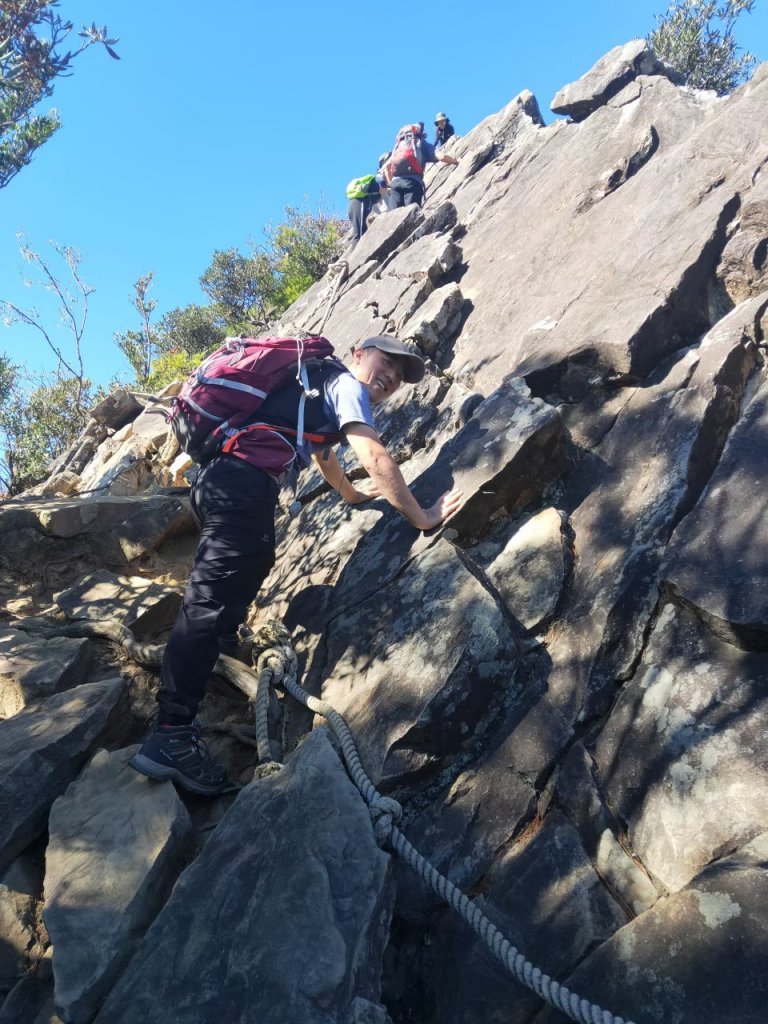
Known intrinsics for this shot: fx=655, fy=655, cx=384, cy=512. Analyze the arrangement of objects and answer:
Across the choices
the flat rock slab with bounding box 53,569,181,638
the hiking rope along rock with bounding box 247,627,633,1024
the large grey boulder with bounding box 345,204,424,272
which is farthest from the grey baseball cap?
the large grey boulder with bounding box 345,204,424,272

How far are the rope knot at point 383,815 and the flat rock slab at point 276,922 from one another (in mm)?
113

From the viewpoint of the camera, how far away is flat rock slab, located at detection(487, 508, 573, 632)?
13.0 ft

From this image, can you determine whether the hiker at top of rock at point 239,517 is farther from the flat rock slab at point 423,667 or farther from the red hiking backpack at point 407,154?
the red hiking backpack at point 407,154

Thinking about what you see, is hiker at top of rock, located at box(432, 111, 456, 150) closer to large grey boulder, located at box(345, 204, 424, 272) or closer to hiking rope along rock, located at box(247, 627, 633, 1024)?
large grey boulder, located at box(345, 204, 424, 272)

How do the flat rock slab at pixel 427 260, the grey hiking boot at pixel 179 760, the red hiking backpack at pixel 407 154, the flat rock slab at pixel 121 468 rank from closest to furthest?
the grey hiking boot at pixel 179 760, the flat rock slab at pixel 121 468, the flat rock slab at pixel 427 260, the red hiking backpack at pixel 407 154

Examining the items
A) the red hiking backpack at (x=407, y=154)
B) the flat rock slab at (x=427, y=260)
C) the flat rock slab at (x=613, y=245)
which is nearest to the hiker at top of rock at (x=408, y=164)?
the red hiking backpack at (x=407, y=154)

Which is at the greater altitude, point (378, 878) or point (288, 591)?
point (288, 591)

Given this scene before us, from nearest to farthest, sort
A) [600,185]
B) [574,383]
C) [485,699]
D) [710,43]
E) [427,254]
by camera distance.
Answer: [485,699] → [574,383] → [600,185] → [427,254] → [710,43]

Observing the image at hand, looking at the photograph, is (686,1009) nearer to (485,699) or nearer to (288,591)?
(485,699)

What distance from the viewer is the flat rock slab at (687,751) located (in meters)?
2.77

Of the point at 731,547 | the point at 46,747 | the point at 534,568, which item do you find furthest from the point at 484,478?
the point at 46,747

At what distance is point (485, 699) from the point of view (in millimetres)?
3549

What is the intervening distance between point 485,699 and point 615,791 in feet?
2.52

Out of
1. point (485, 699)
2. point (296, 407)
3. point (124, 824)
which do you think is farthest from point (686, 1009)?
point (296, 407)
